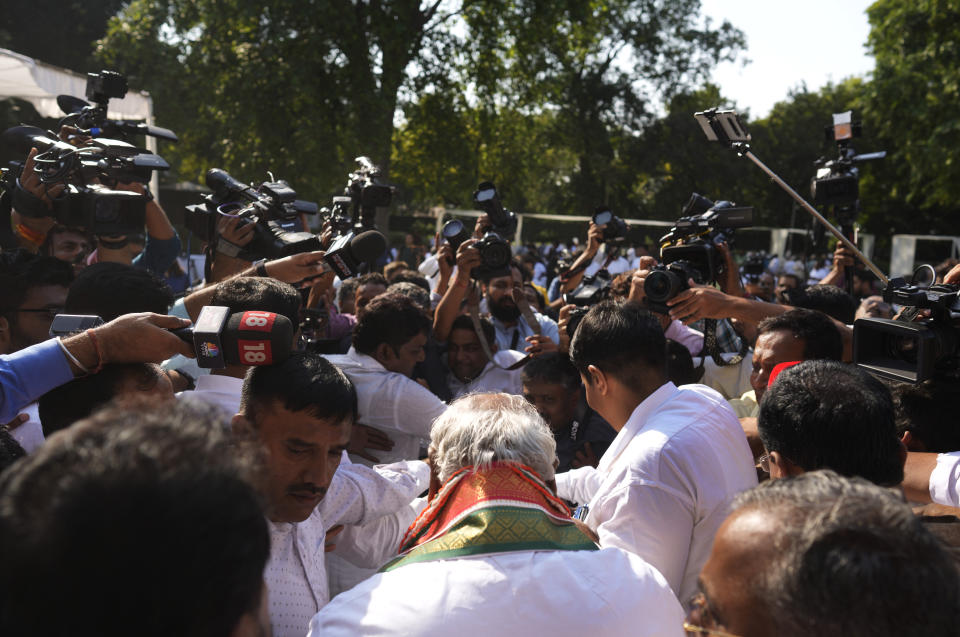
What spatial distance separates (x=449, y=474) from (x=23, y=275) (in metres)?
2.25

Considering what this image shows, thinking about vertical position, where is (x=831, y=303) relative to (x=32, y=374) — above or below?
below

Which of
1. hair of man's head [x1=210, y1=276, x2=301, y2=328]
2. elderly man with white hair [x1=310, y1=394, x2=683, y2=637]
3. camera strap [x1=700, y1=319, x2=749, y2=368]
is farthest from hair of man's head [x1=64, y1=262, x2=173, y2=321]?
camera strap [x1=700, y1=319, x2=749, y2=368]

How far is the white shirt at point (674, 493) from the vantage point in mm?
2535

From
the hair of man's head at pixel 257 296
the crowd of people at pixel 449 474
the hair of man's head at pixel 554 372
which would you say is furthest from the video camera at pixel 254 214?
the hair of man's head at pixel 554 372

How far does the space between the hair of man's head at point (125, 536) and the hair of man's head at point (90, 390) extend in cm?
137

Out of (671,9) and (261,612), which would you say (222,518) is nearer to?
(261,612)

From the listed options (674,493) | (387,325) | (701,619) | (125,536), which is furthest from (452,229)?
(125,536)

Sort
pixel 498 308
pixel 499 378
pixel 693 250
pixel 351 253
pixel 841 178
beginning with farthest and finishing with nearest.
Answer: pixel 498 308, pixel 841 178, pixel 499 378, pixel 693 250, pixel 351 253

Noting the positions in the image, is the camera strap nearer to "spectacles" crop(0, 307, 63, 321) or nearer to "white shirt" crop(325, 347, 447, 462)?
"white shirt" crop(325, 347, 447, 462)

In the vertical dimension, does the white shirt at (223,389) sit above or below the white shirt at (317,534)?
above

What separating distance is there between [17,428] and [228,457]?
1.95 m

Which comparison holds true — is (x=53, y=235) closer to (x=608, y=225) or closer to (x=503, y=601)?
(x=503, y=601)

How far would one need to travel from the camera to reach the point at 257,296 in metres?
2.85

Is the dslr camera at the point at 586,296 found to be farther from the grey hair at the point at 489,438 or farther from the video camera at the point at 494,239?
the grey hair at the point at 489,438
